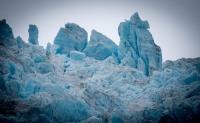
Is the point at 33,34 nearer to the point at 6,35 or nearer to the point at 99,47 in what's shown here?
the point at 6,35

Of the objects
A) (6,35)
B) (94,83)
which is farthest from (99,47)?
(6,35)

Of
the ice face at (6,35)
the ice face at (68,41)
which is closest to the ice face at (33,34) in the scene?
the ice face at (68,41)

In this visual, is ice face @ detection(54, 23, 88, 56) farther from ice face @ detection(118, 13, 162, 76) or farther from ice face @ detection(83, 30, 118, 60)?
ice face @ detection(118, 13, 162, 76)

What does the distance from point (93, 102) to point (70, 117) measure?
3549mm

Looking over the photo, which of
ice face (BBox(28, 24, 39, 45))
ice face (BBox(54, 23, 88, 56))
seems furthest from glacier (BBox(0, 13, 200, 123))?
ice face (BBox(28, 24, 39, 45))

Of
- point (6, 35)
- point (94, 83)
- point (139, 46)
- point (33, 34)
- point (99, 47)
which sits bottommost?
point (94, 83)

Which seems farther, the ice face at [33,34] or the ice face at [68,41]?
the ice face at [68,41]

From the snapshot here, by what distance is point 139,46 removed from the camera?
41625mm

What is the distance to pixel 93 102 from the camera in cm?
2066

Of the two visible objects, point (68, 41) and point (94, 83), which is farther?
point (68, 41)

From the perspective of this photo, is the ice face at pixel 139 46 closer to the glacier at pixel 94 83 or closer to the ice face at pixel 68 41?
the glacier at pixel 94 83

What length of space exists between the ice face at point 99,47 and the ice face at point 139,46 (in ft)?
9.32

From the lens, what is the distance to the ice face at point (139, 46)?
39.9 m

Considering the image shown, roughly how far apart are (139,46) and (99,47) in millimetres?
8142
